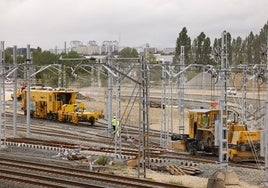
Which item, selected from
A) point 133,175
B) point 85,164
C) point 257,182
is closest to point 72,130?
point 85,164

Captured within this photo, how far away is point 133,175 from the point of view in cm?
2059

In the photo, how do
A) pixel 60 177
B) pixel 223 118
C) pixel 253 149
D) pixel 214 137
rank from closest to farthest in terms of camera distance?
pixel 223 118
pixel 60 177
pixel 214 137
pixel 253 149

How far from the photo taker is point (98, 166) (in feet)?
73.0

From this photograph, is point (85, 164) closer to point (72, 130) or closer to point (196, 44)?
point (72, 130)

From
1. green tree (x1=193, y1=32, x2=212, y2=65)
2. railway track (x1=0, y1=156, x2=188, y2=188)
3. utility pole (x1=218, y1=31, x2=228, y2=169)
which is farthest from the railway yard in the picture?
green tree (x1=193, y1=32, x2=212, y2=65)

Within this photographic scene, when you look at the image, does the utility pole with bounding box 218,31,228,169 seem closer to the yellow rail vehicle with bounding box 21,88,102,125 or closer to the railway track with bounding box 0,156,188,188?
the railway track with bounding box 0,156,188,188

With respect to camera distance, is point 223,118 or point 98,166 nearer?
point 223,118

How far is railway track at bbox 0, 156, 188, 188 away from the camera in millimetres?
17438

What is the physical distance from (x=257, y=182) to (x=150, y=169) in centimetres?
488

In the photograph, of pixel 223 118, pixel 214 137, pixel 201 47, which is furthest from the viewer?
pixel 201 47

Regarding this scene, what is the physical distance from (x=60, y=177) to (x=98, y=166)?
3.22 m

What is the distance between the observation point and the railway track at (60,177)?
1744 cm

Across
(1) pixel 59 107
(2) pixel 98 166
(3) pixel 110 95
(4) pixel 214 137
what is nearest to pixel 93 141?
(3) pixel 110 95

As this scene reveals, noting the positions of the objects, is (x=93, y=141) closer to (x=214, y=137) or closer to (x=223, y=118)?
(x=214, y=137)
